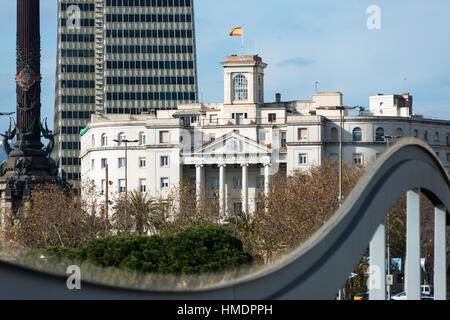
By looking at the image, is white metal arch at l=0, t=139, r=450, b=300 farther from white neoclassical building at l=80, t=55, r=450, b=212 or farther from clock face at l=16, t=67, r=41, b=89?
white neoclassical building at l=80, t=55, r=450, b=212

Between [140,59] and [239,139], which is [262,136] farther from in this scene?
[140,59]

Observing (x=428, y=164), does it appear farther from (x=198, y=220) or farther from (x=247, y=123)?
(x=247, y=123)

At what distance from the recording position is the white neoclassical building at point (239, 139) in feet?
407

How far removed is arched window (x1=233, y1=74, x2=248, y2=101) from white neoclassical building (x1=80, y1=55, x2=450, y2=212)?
0.41ft

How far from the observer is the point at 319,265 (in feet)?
52.9

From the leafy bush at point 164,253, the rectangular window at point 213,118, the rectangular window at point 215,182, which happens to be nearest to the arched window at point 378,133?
the rectangular window at point 213,118

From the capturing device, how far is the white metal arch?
40.3 ft

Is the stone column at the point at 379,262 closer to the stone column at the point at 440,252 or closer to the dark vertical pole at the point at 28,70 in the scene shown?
the stone column at the point at 440,252

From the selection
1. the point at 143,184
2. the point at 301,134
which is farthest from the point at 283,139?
the point at 143,184

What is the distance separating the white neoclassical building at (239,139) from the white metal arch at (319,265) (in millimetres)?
100466

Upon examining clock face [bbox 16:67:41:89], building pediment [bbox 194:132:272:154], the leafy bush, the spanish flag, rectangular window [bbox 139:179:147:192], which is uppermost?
the spanish flag

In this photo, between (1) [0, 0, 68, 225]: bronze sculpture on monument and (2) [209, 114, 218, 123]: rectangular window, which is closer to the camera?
(1) [0, 0, 68, 225]: bronze sculpture on monument

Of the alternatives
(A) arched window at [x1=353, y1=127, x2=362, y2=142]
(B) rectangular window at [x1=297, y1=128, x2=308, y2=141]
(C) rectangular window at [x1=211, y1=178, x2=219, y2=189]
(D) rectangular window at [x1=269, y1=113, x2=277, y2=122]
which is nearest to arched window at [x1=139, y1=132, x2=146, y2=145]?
(C) rectangular window at [x1=211, y1=178, x2=219, y2=189]

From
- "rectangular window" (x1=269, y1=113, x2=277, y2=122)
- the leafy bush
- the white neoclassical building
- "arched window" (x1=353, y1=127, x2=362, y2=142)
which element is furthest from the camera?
"rectangular window" (x1=269, y1=113, x2=277, y2=122)
